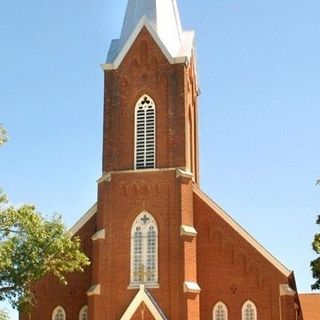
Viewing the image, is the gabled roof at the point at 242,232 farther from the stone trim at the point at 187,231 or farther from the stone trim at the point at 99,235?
the stone trim at the point at 99,235

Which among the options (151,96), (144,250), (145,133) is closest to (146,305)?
(144,250)

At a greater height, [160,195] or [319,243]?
[160,195]

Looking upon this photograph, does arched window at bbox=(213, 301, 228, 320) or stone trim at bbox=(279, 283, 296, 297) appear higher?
stone trim at bbox=(279, 283, 296, 297)

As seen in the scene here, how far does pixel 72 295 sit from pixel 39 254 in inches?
335

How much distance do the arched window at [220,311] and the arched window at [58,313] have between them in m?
8.33

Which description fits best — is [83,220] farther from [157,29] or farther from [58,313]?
[157,29]

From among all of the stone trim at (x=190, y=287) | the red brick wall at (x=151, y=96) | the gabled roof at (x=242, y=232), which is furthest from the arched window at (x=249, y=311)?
the red brick wall at (x=151, y=96)

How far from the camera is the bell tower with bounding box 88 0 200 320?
3975 centimetres

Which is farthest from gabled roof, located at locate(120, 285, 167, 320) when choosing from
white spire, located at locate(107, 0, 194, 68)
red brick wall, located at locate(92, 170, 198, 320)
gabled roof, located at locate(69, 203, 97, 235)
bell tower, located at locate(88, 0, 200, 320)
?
white spire, located at locate(107, 0, 194, 68)

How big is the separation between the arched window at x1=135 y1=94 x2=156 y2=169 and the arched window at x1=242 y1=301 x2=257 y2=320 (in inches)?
357

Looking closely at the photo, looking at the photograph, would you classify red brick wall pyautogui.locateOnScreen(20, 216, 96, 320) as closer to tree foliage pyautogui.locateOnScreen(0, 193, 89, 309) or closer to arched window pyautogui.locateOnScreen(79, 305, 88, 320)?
arched window pyautogui.locateOnScreen(79, 305, 88, 320)

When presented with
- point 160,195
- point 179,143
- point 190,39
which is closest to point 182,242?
point 160,195

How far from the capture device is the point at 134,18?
4653 cm

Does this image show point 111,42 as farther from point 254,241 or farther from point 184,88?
point 254,241
